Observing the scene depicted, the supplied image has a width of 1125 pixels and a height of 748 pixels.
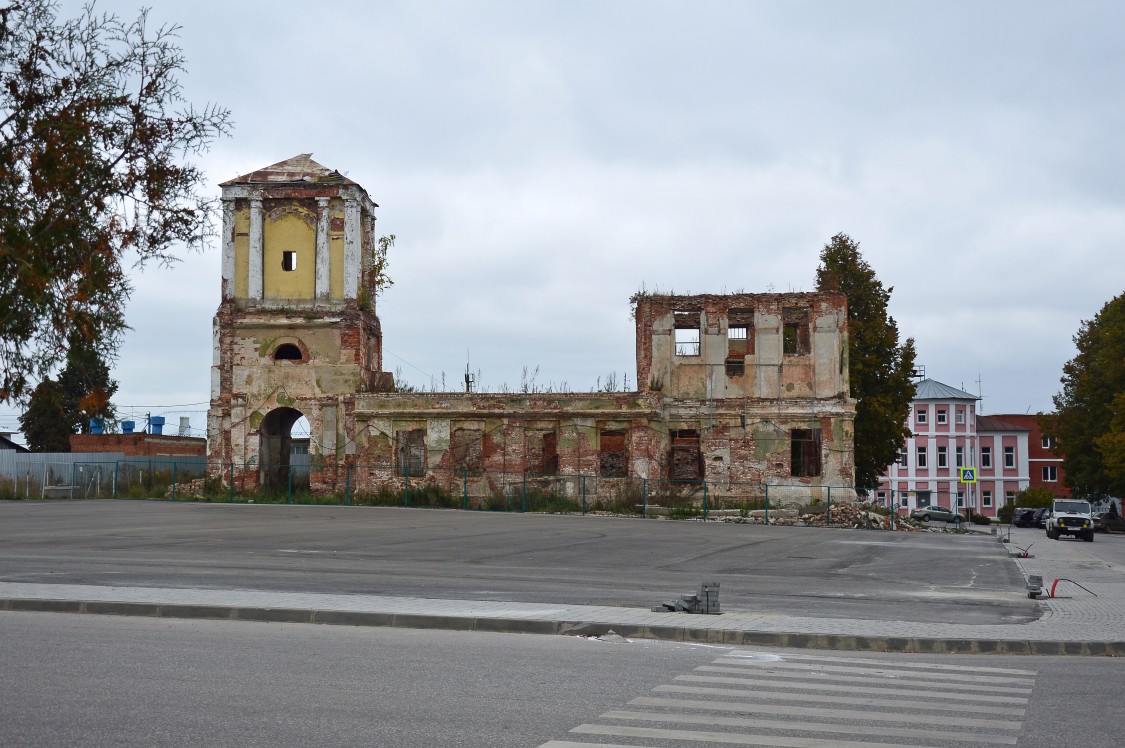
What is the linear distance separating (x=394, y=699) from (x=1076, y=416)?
229 ft

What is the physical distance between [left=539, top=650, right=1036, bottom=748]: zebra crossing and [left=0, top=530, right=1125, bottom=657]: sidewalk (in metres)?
1.18

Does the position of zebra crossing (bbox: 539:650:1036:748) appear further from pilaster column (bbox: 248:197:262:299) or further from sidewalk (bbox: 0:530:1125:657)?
pilaster column (bbox: 248:197:262:299)

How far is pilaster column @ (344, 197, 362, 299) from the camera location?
161 feet

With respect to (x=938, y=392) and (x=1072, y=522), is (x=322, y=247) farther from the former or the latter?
(x=938, y=392)

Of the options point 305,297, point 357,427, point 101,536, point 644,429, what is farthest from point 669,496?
point 101,536

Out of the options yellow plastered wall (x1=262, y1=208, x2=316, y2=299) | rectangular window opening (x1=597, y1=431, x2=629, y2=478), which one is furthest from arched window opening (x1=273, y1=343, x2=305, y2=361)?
rectangular window opening (x1=597, y1=431, x2=629, y2=478)

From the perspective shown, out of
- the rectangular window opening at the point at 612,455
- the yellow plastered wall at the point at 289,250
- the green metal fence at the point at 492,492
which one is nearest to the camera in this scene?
the green metal fence at the point at 492,492

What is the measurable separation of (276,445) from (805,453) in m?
23.3

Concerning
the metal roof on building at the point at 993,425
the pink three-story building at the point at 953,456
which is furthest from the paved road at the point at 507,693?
the metal roof on building at the point at 993,425

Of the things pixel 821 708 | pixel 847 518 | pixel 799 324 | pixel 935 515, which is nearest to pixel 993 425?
pixel 935 515

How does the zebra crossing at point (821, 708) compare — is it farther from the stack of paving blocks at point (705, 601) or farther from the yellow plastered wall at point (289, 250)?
the yellow plastered wall at point (289, 250)

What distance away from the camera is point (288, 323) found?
49000 mm

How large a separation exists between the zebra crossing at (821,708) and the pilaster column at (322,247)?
4116 centimetres

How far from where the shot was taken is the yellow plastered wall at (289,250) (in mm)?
49625
